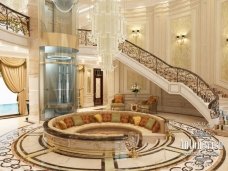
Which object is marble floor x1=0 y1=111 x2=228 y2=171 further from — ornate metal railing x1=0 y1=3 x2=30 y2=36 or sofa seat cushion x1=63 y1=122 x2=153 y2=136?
ornate metal railing x1=0 y1=3 x2=30 y2=36

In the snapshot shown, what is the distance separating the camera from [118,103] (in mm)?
12422

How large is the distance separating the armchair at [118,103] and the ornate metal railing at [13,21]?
548 cm

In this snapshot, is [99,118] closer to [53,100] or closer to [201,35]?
[53,100]

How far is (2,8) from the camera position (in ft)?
26.6

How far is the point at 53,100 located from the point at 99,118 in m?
2.79

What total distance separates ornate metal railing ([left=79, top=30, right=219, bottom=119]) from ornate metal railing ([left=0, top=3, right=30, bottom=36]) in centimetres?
298

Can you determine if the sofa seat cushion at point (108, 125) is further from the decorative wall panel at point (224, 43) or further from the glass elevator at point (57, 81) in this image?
the decorative wall panel at point (224, 43)

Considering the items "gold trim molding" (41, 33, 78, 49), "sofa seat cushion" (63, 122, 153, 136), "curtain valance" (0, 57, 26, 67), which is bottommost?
"sofa seat cushion" (63, 122, 153, 136)

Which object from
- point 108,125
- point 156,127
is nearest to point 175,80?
point 156,127

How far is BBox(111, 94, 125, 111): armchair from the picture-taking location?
1237 cm

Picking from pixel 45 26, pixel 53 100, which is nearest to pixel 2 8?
pixel 45 26

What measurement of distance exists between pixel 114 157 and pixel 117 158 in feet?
0.29

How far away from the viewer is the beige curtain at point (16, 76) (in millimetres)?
10797

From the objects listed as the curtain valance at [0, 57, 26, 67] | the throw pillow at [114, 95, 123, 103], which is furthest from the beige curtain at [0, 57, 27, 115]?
the throw pillow at [114, 95, 123, 103]
